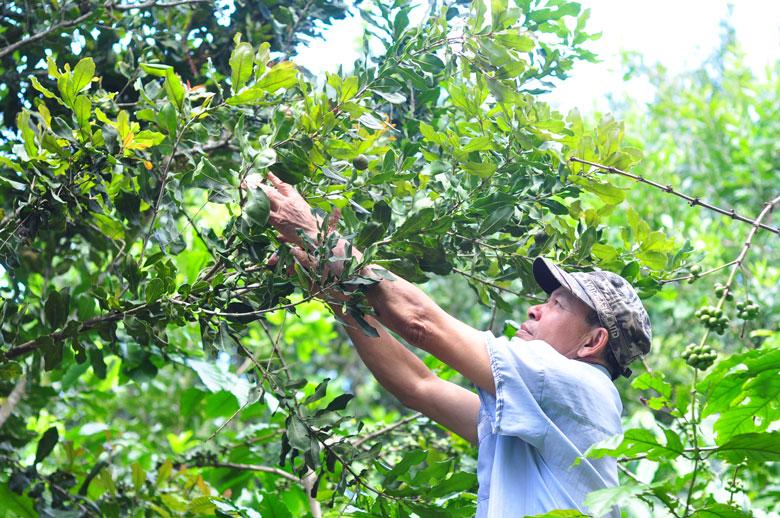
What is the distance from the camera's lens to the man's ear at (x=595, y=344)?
85.7 inches

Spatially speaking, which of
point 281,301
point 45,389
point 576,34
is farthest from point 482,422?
point 45,389

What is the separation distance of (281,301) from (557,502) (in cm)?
71

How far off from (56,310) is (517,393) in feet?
3.65

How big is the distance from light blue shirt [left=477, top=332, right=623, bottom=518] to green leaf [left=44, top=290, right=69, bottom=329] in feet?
3.34

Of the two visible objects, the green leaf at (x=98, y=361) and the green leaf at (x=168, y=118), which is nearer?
the green leaf at (x=168, y=118)

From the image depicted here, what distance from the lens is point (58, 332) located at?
215 cm

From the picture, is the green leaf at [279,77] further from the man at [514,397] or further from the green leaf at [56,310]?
the green leaf at [56,310]

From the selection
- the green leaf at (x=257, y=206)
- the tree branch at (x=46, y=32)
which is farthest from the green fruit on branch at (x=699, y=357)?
the tree branch at (x=46, y=32)

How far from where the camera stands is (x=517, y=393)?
1.89 metres

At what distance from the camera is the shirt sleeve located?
1891 mm

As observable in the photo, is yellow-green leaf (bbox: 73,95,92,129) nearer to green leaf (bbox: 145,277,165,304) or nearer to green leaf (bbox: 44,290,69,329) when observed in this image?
green leaf (bbox: 145,277,165,304)

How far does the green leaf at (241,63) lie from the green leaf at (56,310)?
69cm

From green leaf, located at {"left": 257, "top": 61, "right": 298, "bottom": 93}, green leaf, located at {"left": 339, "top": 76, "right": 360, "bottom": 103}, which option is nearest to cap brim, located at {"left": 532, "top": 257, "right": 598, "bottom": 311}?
green leaf, located at {"left": 339, "top": 76, "right": 360, "bottom": 103}

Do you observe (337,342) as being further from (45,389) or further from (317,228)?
(317,228)
